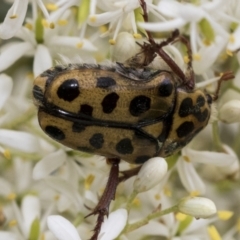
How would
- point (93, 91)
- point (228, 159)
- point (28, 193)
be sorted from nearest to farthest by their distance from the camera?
point (93, 91) < point (228, 159) < point (28, 193)

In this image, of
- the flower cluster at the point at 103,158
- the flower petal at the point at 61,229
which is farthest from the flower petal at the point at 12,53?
the flower petal at the point at 61,229

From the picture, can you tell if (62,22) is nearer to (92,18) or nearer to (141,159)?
(92,18)

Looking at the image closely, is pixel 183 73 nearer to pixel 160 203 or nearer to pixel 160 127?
pixel 160 127

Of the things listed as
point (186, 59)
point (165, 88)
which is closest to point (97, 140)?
point (165, 88)

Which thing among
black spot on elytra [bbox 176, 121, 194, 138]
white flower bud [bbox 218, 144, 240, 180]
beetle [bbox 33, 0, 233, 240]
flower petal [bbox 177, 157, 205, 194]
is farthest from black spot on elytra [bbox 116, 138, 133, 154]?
white flower bud [bbox 218, 144, 240, 180]

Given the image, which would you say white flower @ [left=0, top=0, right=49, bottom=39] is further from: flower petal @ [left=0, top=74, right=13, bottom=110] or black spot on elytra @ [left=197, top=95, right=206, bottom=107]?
black spot on elytra @ [left=197, top=95, right=206, bottom=107]

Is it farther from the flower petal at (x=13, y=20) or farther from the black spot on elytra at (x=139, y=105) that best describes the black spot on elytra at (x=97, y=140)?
the flower petal at (x=13, y=20)

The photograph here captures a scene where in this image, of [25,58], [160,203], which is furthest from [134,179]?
[25,58]
